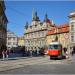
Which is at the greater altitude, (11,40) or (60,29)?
(60,29)

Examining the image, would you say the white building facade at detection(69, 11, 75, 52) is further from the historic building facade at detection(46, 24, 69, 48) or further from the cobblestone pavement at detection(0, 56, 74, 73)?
the cobblestone pavement at detection(0, 56, 74, 73)

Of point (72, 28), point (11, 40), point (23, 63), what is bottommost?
point (23, 63)

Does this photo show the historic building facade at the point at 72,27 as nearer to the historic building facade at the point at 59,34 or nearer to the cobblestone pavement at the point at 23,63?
the historic building facade at the point at 59,34

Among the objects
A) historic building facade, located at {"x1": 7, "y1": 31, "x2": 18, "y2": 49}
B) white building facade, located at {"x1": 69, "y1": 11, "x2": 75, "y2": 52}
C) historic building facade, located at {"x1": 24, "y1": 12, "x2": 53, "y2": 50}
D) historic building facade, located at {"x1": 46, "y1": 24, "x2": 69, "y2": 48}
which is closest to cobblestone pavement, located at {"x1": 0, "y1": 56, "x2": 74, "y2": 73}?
white building facade, located at {"x1": 69, "y1": 11, "x2": 75, "y2": 52}

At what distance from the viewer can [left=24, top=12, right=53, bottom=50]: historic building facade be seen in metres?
127

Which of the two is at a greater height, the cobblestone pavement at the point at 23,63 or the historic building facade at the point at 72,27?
the historic building facade at the point at 72,27

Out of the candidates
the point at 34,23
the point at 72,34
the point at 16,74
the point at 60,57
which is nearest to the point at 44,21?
the point at 34,23

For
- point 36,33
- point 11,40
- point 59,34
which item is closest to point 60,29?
point 59,34

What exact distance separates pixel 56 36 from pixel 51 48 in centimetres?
6265

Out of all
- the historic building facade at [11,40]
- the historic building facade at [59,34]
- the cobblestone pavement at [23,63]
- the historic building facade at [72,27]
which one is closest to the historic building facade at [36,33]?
the historic building facade at [59,34]

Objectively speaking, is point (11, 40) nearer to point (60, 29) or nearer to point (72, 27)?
point (60, 29)

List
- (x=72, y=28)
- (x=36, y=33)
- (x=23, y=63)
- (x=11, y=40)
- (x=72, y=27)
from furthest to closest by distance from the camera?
(x=11, y=40) → (x=36, y=33) → (x=72, y=28) → (x=72, y=27) → (x=23, y=63)

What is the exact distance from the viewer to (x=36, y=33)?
13288 cm

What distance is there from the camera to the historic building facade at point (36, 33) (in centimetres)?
12695
